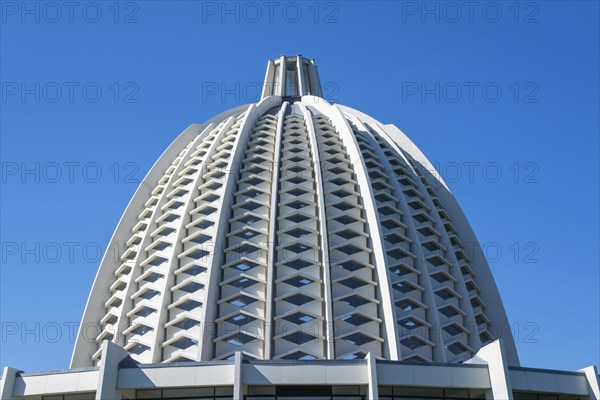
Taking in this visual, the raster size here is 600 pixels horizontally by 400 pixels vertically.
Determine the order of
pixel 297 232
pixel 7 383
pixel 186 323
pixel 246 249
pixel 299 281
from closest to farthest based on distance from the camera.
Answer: pixel 7 383, pixel 186 323, pixel 299 281, pixel 246 249, pixel 297 232

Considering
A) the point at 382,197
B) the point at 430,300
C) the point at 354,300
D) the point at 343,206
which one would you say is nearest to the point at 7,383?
the point at 354,300

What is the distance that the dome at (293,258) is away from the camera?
39906mm

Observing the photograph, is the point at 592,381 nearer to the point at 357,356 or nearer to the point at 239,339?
the point at 357,356

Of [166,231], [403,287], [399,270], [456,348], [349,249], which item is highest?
[166,231]

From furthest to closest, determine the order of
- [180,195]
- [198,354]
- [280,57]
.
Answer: [280,57]
[180,195]
[198,354]

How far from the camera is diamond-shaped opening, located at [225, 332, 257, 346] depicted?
39.3 meters

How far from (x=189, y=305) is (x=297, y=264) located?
7227 mm

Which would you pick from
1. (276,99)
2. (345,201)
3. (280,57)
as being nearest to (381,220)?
(345,201)

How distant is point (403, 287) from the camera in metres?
43.5

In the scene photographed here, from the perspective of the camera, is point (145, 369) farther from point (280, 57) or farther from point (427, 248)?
point (280, 57)

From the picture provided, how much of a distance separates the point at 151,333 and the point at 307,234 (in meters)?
11.8

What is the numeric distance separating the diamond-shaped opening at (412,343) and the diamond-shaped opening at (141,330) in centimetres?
1577

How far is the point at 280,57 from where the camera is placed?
239 feet

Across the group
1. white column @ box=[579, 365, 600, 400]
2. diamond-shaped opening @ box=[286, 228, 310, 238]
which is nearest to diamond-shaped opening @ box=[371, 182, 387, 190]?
diamond-shaped opening @ box=[286, 228, 310, 238]
